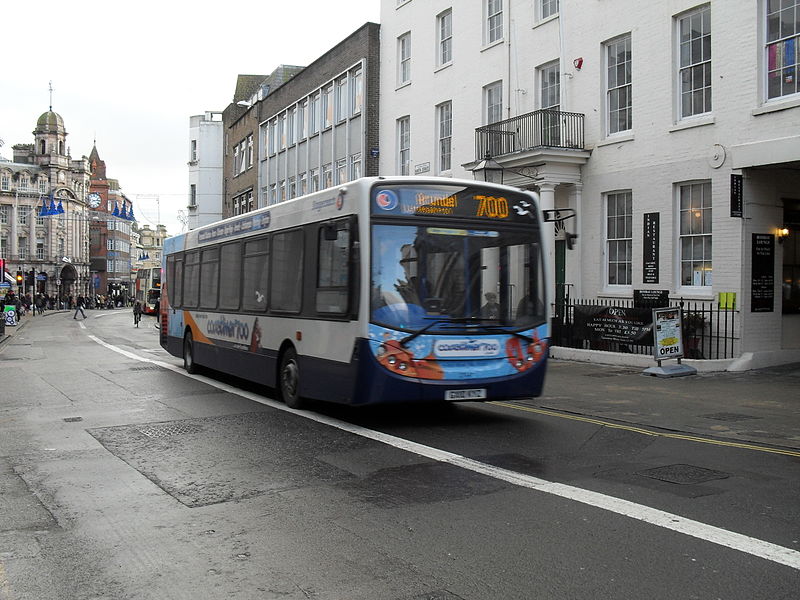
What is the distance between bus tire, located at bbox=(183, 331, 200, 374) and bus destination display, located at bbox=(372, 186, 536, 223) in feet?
27.3

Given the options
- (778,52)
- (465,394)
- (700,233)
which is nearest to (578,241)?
(700,233)

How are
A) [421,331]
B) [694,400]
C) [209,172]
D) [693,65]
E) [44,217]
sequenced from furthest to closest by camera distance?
1. [44,217]
2. [209,172]
3. [693,65]
4. [694,400]
5. [421,331]

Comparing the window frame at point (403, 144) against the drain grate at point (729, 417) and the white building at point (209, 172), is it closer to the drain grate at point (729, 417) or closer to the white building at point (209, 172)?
the drain grate at point (729, 417)

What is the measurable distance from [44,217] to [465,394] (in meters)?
107

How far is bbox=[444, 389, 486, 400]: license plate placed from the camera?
950cm

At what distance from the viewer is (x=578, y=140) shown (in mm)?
20672

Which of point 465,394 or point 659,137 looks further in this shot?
point 659,137

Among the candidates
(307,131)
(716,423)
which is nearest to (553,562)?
(716,423)

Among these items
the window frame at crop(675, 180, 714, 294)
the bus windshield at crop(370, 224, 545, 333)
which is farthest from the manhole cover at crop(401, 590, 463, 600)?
the window frame at crop(675, 180, 714, 294)

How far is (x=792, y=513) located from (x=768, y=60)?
12.7 metres

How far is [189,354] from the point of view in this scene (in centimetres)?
1673

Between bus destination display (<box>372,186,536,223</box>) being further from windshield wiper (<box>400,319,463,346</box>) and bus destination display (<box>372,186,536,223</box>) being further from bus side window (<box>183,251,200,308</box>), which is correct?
bus side window (<box>183,251,200,308</box>)

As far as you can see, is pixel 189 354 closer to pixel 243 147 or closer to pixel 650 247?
pixel 650 247

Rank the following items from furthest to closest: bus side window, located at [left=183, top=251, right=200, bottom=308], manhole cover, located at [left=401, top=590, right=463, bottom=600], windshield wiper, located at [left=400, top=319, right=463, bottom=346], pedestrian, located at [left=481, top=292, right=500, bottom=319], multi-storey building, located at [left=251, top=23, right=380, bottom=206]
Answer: multi-storey building, located at [left=251, top=23, right=380, bottom=206]
bus side window, located at [left=183, top=251, right=200, bottom=308]
pedestrian, located at [left=481, top=292, right=500, bottom=319]
windshield wiper, located at [left=400, top=319, right=463, bottom=346]
manhole cover, located at [left=401, top=590, right=463, bottom=600]
